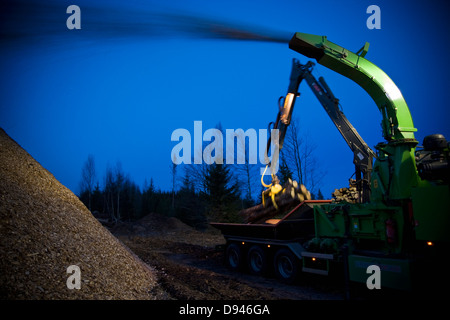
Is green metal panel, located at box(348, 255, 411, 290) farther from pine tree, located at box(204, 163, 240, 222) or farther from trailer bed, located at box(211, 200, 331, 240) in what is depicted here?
pine tree, located at box(204, 163, 240, 222)

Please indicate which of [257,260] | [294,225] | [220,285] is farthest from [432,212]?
[257,260]

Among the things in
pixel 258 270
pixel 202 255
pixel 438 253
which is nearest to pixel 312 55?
pixel 438 253

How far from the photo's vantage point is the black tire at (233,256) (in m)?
12.1

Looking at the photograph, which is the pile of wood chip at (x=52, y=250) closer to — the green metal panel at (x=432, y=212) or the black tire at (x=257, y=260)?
the black tire at (x=257, y=260)

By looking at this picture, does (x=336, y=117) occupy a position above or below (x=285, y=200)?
above

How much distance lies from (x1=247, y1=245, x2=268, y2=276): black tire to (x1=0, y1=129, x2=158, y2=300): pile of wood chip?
3.95 meters

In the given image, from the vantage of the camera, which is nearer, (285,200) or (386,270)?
(386,270)

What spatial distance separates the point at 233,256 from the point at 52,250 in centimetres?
731

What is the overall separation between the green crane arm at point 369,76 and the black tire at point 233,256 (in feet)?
23.2

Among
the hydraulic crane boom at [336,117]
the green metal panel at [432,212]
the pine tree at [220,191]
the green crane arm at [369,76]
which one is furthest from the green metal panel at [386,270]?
the pine tree at [220,191]

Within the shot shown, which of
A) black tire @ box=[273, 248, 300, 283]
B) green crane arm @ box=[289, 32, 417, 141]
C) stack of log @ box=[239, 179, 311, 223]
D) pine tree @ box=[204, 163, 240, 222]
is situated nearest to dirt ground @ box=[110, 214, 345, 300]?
black tire @ box=[273, 248, 300, 283]

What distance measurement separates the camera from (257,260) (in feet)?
37.4

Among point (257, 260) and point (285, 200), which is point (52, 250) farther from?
point (257, 260)

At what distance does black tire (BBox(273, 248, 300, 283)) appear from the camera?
9.47 metres
